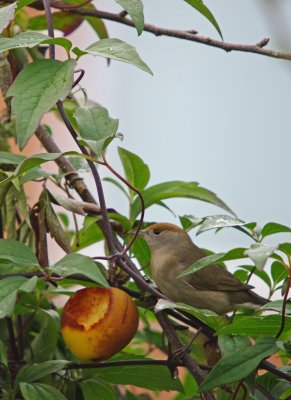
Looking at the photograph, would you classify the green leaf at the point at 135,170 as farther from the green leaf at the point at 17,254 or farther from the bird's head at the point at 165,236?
the green leaf at the point at 17,254

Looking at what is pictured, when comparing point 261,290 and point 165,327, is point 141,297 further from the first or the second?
point 261,290

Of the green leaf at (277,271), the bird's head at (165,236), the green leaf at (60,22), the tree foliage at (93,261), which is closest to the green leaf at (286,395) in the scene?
the tree foliage at (93,261)

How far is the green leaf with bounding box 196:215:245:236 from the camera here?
0.69m

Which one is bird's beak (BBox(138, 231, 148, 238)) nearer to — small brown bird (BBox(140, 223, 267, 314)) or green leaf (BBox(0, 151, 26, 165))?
small brown bird (BBox(140, 223, 267, 314))

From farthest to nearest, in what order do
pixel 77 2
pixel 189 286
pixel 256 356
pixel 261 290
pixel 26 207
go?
pixel 261 290, pixel 189 286, pixel 77 2, pixel 26 207, pixel 256 356

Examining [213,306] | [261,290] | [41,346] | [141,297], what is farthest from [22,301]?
[261,290]

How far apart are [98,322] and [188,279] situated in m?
0.46

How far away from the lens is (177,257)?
1.23 meters

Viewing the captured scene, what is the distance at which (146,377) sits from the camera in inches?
33.5

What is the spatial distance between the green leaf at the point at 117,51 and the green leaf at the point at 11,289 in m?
0.20

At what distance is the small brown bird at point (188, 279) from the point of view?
1.08 metres

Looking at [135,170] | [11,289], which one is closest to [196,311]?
[11,289]

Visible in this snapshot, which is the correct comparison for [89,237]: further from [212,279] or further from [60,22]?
[60,22]

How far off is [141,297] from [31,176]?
18 centimetres
